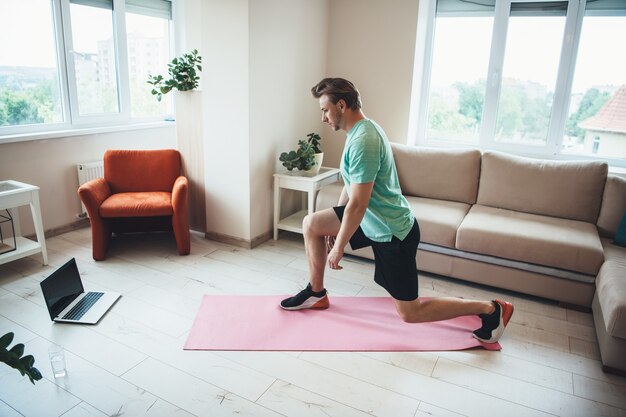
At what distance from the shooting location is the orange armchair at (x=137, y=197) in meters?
3.29

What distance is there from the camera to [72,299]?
270cm

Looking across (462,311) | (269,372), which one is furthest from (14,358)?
(462,311)

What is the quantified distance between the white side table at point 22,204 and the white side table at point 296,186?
1.66 m

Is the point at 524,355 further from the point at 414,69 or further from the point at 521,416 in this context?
the point at 414,69

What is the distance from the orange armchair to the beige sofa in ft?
3.49

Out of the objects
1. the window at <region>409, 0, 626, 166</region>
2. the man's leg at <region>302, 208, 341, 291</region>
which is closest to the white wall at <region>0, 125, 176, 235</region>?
the man's leg at <region>302, 208, 341, 291</region>

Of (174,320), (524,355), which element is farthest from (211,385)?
(524,355)

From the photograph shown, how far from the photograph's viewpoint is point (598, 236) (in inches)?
119

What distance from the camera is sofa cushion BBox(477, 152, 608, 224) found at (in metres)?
3.19

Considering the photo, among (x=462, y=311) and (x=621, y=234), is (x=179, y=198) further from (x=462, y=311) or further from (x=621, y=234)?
(x=621, y=234)

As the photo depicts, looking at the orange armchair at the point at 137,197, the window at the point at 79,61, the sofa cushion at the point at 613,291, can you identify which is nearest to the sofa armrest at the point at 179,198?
the orange armchair at the point at 137,197

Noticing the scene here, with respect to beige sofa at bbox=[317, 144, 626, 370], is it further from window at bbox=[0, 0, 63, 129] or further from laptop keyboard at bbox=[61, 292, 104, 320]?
window at bbox=[0, 0, 63, 129]

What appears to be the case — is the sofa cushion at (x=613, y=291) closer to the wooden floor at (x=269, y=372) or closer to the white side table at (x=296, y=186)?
the wooden floor at (x=269, y=372)

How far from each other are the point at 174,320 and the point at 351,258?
4.76 feet
